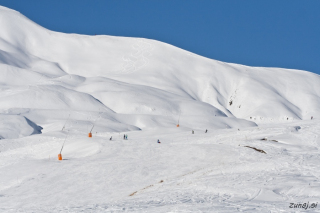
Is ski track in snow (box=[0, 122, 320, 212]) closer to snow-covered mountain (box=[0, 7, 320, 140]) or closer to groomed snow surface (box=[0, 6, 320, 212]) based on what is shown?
groomed snow surface (box=[0, 6, 320, 212])

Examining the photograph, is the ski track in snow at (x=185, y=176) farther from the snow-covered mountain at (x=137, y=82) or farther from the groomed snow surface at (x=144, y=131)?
the snow-covered mountain at (x=137, y=82)

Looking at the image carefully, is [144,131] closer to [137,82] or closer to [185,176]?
[185,176]

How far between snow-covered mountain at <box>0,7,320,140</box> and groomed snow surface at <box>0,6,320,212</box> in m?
0.39

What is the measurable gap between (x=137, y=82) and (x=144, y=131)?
244 ft

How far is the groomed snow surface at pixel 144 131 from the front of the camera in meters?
17.8

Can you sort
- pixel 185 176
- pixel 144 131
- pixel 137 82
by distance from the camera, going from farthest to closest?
pixel 137 82
pixel 144 131
pixel 185 176

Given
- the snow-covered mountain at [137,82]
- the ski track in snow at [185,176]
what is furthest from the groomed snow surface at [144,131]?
the snow-covered mountain at [137,82]

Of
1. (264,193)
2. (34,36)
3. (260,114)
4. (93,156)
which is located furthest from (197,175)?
(34,36)

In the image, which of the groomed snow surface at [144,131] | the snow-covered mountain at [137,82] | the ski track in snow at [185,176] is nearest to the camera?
the ski track in snow at [185,176]

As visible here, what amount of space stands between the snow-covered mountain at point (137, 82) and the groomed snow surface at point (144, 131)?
39cm

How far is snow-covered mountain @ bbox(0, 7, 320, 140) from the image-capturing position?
87.4m

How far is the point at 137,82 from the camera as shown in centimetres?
12125

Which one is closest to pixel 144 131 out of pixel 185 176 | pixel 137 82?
pixel 185 176

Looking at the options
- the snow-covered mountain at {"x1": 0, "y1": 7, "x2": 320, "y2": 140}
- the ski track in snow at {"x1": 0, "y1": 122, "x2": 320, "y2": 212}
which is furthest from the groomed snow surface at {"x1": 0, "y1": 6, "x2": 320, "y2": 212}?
the snow-covered mountain at {"x1": 0, "y1": 7, "x2": 320, "y2": 140}
